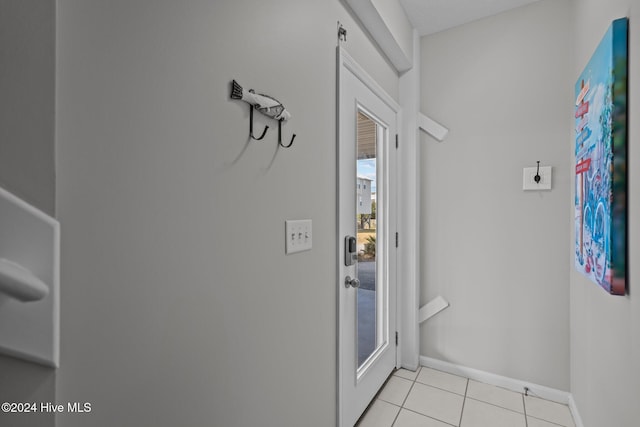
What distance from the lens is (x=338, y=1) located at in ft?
4.90

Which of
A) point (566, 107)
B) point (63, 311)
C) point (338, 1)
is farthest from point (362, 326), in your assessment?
point (566, 107)

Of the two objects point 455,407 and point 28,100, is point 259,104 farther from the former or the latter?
point 455,407

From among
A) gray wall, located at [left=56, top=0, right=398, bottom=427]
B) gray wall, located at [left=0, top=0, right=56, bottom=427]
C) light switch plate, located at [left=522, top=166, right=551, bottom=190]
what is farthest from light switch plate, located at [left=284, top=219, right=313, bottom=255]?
light switch plate, located at [left=522, top=166, right=551, bottom=190]

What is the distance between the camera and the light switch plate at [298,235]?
1.15m

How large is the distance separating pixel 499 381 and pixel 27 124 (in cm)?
272

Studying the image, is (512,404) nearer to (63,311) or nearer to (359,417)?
(359,417)

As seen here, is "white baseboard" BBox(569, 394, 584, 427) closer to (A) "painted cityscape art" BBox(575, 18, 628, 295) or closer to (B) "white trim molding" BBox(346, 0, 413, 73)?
(A) "painted cityscape art" BBox(575, 18, 628, 295)

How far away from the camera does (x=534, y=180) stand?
204cm

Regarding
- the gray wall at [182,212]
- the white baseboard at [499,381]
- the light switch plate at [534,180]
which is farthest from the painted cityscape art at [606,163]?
the gray wall at [182,212]

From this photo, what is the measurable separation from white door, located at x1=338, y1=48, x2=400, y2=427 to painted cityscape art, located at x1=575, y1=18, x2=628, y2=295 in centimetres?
101

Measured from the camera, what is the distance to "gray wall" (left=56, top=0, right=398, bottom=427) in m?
0.59

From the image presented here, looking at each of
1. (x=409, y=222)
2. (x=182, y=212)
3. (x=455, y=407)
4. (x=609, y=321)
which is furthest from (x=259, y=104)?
(x=455, y=407)

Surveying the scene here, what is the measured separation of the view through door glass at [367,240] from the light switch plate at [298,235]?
53 centimetres

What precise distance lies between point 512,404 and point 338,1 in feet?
8.29
